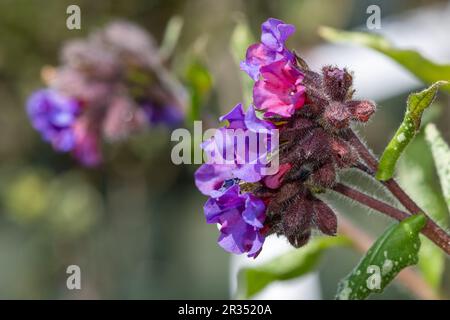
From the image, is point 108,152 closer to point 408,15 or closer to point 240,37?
point 408,15

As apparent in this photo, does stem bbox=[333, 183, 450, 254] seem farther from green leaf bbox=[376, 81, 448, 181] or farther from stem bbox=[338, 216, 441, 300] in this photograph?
stem bbox=[338, 216, 441, 300]

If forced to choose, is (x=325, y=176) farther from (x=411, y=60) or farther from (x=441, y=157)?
(x=411, y=60)

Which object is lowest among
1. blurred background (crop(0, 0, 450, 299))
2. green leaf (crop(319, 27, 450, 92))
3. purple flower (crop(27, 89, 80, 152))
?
green leaf (crop(319, 27, 450, 92))

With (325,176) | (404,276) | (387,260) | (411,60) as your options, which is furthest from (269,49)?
(404,276)

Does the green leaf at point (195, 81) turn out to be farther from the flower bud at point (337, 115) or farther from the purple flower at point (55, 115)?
the flower bud at point (337, 115)

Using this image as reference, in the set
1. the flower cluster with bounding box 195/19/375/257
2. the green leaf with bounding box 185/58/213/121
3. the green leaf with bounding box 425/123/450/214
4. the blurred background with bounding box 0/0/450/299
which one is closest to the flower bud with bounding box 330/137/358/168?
the flower cluster with bounding box 195/19/375/257
